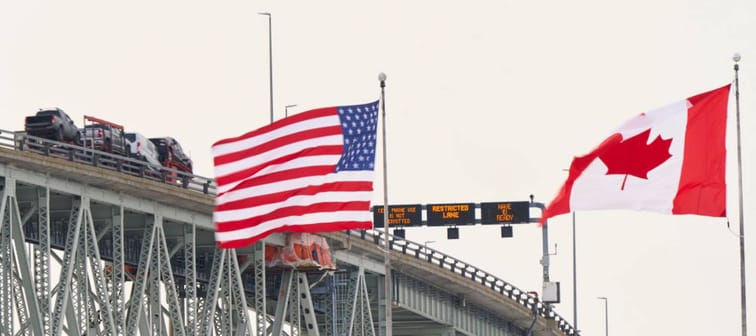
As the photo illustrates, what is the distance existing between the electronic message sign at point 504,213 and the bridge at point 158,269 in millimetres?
10818

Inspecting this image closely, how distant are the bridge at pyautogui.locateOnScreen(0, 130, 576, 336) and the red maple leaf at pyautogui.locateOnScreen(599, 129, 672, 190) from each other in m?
28.7

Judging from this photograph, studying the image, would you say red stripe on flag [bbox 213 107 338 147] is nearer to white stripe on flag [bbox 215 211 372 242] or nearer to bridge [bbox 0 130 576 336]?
white stripe on flag [bbox 215 211 372 242]

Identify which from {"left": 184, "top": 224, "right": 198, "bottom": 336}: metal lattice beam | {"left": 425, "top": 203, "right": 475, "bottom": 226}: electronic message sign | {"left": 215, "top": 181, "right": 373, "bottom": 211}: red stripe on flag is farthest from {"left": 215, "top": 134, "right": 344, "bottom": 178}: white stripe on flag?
{"left": 425, "top": 203, "right": 475, "bottom": 226}: electronic message sign

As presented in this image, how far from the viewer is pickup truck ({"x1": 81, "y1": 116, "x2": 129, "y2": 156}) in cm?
8625

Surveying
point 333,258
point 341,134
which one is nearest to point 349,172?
point 341,134

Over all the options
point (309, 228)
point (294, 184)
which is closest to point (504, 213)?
point (309, 228)

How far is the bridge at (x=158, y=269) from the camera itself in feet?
256

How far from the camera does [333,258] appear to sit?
331 ft

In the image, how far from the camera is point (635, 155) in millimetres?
52812

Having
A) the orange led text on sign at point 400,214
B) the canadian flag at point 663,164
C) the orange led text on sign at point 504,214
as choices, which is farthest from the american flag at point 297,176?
the orange led text on sign at point 504,214

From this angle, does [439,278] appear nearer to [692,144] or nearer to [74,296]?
[74,296]

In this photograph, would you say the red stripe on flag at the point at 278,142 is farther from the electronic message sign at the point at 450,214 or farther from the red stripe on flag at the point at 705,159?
the electronic message sign at the point at 450,214

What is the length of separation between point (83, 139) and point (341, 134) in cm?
2704

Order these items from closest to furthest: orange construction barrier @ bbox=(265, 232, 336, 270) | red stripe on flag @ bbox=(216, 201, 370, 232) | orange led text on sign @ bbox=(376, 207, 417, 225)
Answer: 1. red stripe on flag @ bbox=(216, 201, 370, 232)
2. orange construction barrier @ bbox=(265, 232, 336, 270)
3. orange led text on sign @ bbox=(376, 207, 417, 225)
